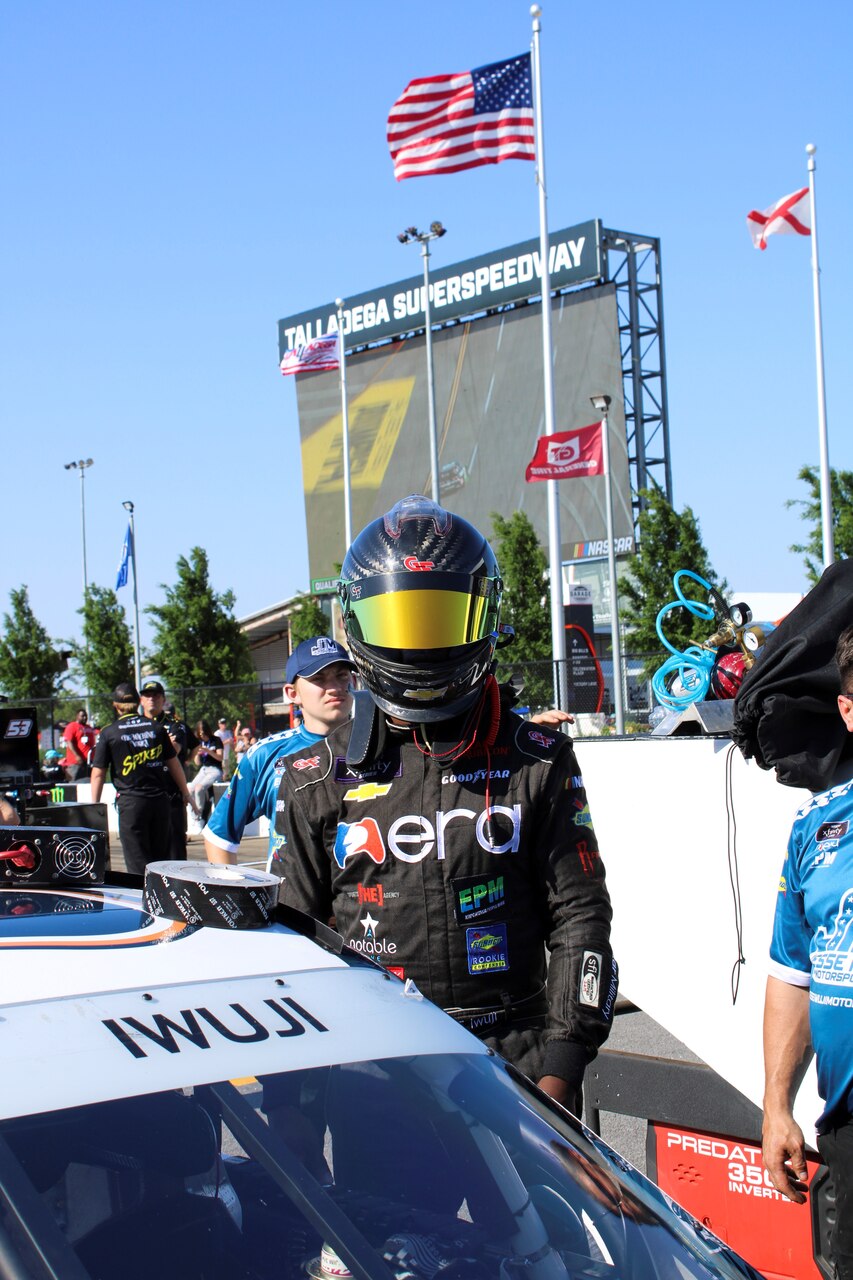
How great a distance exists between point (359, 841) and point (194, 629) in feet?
121

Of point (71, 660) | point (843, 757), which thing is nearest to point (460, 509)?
point (71, 660)

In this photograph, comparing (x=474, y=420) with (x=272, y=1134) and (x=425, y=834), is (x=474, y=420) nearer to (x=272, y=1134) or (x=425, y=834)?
(x=425, y=834)

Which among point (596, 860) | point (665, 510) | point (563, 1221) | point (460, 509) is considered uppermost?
point (460, 509)

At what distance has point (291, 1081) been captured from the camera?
177 centimetres

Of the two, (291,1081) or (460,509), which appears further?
(460,509)

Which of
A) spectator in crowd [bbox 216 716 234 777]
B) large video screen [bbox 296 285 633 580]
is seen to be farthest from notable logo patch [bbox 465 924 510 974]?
large video screen [bbox 296 285 633 580]

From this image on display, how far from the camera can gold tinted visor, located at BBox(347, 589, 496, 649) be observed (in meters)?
2.91

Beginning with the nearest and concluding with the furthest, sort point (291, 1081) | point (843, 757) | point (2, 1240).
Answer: point (2, 1240)
point (291, 1081)
point (843, 757)

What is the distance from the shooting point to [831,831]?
8.80 feet

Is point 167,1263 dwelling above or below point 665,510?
below

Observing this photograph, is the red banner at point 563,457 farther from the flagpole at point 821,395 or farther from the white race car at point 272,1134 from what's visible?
the white race car at point 272,1134

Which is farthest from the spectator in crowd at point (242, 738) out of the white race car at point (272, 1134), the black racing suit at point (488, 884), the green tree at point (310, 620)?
the green tree at point (310, 620)

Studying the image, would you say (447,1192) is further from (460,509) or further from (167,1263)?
(460,509)

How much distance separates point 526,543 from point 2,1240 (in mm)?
38227
